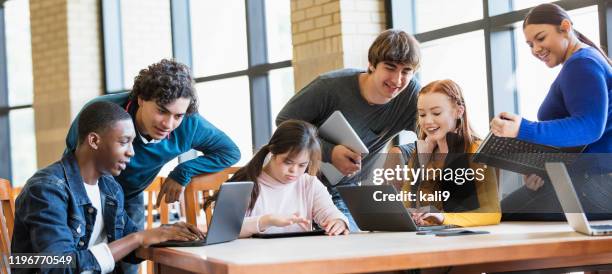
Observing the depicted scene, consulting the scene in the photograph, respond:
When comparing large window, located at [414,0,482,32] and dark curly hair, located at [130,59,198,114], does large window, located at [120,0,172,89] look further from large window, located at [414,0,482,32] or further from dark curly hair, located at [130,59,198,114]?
dark curly hair, located at [130,59,198,114]

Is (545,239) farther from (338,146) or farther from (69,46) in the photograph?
(69,46)

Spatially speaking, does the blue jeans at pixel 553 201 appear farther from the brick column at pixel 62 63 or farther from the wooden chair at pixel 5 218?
the brick column at pixel 62 63

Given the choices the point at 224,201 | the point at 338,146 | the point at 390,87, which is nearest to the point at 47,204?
the point at 224,201

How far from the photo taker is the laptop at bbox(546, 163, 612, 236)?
2078 millimetres

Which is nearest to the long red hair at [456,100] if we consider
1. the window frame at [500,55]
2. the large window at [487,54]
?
the large window at [487,54]

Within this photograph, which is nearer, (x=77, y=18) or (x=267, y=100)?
(x=267, y=100)

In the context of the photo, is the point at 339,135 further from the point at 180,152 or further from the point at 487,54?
the point at 487,54

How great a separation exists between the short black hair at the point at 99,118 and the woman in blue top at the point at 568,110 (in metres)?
1.16

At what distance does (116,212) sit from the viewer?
2643mm

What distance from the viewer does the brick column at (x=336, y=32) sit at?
4.73 meters

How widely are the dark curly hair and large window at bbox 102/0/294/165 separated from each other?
2.77 meters

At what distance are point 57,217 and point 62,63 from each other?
5.71 meters

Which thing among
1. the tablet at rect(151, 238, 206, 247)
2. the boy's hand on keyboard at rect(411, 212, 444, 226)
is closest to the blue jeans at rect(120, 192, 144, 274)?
the tablet at rect(151, 238, 206, 247)

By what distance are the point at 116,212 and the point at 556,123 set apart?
1395 millimetres
